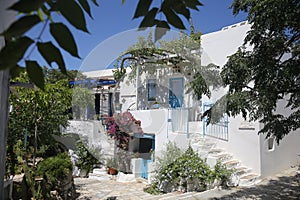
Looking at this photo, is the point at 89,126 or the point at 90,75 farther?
the point at 89,126

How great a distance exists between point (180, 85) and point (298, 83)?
6077 millimetres

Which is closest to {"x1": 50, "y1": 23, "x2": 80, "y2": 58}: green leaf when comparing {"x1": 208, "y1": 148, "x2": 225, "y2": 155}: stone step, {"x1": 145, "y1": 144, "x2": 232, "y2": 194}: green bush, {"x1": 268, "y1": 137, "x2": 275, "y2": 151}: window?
{"x1": 145, "y1": 144, "x2": 232, "y2": 194}: green bush

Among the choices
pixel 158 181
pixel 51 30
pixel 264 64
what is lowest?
pixel 158 181

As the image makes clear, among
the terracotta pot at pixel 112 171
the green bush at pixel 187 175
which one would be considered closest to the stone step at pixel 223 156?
the green bush at pixel 187 175

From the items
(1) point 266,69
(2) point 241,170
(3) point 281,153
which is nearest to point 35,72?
(1) point 266,69

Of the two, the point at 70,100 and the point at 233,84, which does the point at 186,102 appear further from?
the point at 233,84

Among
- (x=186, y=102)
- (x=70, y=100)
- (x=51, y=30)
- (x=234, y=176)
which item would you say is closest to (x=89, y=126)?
(x=70, y=100)

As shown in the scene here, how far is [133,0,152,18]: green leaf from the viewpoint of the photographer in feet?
1.84

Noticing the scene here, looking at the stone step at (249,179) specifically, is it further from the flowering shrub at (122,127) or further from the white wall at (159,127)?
the flowering shrub at (122,127)

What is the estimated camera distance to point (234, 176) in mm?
6523

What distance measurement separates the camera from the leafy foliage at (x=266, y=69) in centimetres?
379

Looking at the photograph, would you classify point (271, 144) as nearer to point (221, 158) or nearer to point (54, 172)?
point (221, 158)

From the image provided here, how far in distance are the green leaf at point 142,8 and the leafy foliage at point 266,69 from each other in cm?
362

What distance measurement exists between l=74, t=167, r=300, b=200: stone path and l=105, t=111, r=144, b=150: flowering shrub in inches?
59.7
